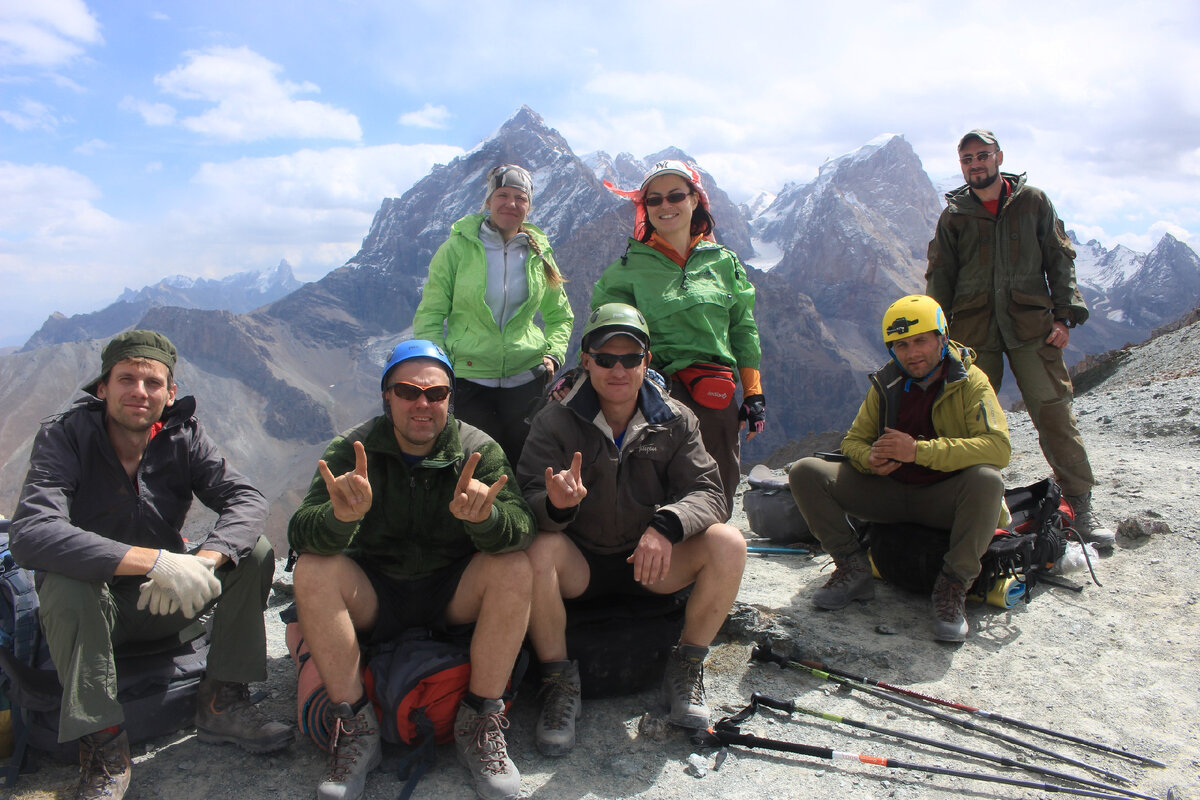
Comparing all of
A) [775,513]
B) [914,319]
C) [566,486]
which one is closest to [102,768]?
[566,486]

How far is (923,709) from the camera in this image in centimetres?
494

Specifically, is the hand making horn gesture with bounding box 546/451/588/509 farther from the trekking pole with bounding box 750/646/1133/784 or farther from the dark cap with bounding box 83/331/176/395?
the dark cap with bounding box 83/331/176/395

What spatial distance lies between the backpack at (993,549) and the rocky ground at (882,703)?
24 centimetres

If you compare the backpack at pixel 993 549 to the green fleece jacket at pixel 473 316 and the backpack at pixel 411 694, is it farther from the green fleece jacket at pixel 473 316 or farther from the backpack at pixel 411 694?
the backpack at pixel 411 694

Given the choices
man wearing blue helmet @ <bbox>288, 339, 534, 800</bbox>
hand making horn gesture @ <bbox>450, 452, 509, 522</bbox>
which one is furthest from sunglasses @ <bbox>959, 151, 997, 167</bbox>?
hand making horn gesture @ <bbox>450, 452, 509, 522</bbox>

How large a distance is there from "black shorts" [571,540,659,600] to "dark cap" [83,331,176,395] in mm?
2963

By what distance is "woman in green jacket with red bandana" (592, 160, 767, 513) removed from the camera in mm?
6195

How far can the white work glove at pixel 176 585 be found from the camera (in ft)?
13.2

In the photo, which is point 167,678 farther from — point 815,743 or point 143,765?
point 815,743

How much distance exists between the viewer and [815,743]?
462cm

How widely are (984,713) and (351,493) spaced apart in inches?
171

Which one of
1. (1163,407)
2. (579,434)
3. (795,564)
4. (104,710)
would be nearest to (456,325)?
(579,434)

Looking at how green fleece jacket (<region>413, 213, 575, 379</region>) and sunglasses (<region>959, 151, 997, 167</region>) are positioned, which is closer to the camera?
green fleece jacket (<region>413, 213, 575, 379</region>)

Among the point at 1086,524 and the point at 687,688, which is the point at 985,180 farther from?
the point at 687,688
